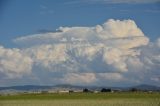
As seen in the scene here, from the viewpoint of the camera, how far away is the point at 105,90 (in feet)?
600

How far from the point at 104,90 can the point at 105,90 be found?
19.3 inches

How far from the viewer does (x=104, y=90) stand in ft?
599

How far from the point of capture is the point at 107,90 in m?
183

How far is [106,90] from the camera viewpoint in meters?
183

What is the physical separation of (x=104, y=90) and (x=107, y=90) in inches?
49.8

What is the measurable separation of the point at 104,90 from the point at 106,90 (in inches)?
34.1

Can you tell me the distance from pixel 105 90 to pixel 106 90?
408 mm

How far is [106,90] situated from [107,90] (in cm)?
41

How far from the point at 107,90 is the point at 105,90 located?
2.68ft
